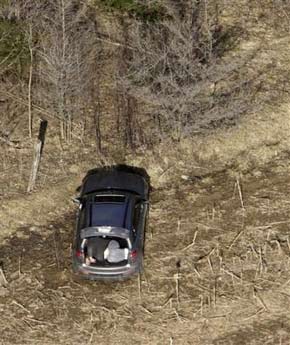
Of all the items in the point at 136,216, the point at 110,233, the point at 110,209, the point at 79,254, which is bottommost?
the point at 79,254

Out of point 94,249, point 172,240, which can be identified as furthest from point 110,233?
point 172,240

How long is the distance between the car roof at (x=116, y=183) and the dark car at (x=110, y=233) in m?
0.09

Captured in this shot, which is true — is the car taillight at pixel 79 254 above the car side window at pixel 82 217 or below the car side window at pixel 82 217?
below

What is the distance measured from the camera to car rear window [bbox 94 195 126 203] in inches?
713

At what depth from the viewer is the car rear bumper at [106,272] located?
55.9ft

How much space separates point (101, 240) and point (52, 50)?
543cm

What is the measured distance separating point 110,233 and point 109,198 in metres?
1.36

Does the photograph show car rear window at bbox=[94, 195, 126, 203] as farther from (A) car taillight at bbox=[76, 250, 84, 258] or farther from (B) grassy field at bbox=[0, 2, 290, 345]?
(A) car taillight at bbox=[76, 250, 84, 258]

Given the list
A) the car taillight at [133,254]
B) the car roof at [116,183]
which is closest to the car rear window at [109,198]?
the car roof at [116,183]

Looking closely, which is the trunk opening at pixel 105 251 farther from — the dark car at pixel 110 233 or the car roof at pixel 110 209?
the car roof at pixel 110 209

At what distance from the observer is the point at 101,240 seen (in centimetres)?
1709

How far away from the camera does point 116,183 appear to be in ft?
62.2

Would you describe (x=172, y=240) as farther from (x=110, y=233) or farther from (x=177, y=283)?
(x=110, y=233)

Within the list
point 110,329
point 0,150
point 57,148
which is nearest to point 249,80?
point 57,148
